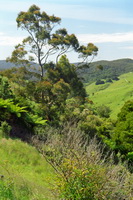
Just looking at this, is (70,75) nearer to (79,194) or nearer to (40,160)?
(40,160)

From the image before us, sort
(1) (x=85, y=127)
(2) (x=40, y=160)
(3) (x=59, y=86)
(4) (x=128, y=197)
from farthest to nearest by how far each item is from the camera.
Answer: (1) (x=85, y=127) < (3) (x=59, y=86) < (2) (x=40, y=160) < (4) (x=128, y=197)

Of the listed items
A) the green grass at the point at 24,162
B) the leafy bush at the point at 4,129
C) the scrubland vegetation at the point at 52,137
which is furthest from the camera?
the leafy bush at the point at 4,129

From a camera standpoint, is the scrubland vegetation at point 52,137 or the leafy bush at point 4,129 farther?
the leafy bush at point 4,129

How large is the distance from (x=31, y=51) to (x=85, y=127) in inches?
454

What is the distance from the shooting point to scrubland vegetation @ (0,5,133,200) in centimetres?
609

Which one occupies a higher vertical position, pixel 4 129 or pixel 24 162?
pixel 4 129

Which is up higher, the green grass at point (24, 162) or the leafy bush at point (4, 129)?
the leafy bush at point (4, 129)

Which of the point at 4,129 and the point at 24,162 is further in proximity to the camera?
the point at 4,129

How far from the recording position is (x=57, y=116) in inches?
877

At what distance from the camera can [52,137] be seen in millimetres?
12914

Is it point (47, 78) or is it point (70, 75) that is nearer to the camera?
point (47, 78)

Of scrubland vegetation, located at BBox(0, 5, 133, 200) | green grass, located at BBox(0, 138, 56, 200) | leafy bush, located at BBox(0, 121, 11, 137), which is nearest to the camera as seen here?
scrubland vegetation, located at BBox(0, 5, 133, 200)

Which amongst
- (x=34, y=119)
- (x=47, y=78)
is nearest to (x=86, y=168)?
Answer: (x=34, y=119)

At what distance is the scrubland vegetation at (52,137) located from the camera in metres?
6.09
